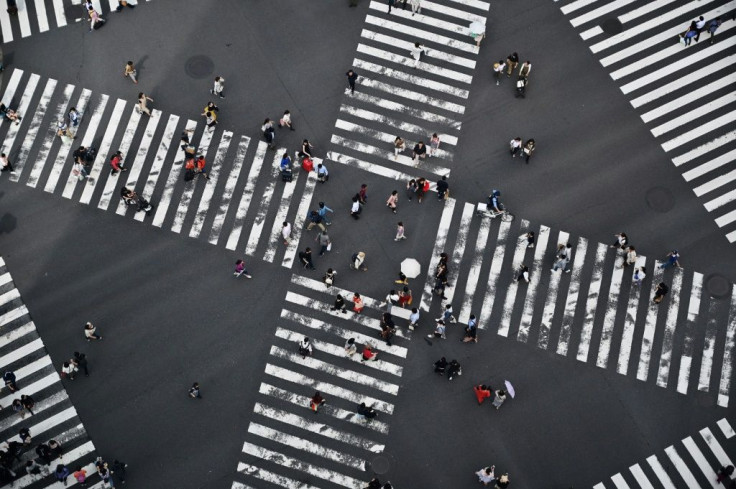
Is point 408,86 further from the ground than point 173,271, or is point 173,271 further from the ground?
point 408,86

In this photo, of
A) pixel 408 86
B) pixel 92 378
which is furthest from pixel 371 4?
pixel 92 378

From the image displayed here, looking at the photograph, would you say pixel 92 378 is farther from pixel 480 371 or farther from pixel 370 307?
pixel 480 371

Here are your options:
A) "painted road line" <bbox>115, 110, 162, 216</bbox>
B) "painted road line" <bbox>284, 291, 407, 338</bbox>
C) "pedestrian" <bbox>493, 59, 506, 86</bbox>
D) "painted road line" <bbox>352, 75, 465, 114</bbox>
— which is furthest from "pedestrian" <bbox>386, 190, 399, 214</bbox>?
"painted road line" <bbox>115, 110, 162, 216</bbox>

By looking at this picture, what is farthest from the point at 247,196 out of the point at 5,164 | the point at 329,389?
the point at 5,164

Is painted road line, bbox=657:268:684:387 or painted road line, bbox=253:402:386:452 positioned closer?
painted road line, bbox=253:402:386:452

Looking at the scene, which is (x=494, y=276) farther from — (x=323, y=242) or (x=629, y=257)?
(x=323, y=242)

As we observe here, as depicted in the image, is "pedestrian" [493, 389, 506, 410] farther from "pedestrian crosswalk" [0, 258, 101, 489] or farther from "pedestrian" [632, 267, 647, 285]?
"pedestrian crosswalk" [0, 258, 101, 489]
